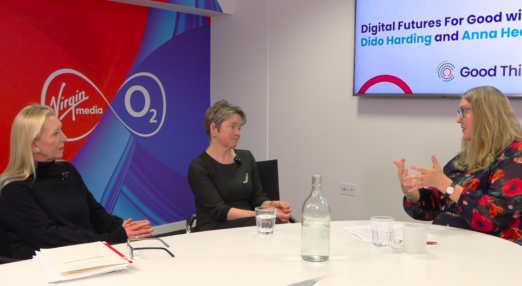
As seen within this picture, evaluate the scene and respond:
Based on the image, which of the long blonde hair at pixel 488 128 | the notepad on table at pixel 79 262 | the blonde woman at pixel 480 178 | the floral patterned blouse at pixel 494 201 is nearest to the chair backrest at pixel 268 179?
the blonde woman at pixel 480 178

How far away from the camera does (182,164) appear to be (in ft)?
17.7

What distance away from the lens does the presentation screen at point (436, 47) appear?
12.0 feet

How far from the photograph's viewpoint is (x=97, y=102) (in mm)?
4617

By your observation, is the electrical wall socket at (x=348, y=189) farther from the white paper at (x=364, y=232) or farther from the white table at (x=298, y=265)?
the white table at (x=298, y=265)

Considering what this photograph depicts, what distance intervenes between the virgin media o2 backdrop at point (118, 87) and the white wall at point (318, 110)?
0.45 metres

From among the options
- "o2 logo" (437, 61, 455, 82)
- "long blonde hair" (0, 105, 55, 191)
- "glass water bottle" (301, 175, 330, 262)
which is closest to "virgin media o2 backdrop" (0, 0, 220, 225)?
"long blonde hair" (0, 105, 55, 191)

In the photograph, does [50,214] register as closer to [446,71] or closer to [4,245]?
[4,245]

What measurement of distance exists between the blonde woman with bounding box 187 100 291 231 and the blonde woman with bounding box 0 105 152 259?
1.72 ft

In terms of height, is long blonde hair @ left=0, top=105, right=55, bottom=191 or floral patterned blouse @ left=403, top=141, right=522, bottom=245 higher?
long blonde hair @ left=0, top=105, right=55, bottom=191

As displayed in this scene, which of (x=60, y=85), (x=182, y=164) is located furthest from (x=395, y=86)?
(x=60, y=85)

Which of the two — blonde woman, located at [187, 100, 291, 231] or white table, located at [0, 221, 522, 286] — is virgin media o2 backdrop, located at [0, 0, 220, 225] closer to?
blonde woman, located at [187, 100, 291, 231]

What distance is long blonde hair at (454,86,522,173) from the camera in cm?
274

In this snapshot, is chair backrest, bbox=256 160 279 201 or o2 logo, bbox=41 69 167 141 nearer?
chair backrest, bbox=256 160 279 201

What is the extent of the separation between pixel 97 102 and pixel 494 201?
3.41 meters
